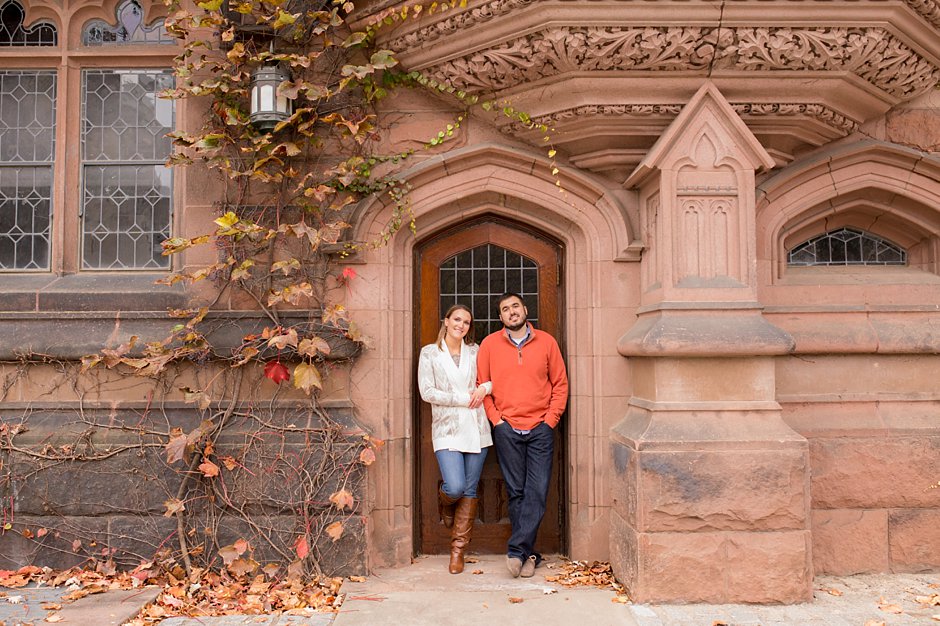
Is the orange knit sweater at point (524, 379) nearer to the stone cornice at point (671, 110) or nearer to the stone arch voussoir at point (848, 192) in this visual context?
the stone cornice at point (671, 110)

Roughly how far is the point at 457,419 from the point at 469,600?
1.15 metres

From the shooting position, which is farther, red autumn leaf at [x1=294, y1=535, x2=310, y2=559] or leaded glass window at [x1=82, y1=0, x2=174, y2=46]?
leaded glass window at [x1=82, y1=0, x2=174, y2=46]

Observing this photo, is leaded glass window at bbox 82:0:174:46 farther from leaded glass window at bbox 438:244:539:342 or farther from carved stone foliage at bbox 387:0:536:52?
leaded glass window at bbox 438:244:539:342

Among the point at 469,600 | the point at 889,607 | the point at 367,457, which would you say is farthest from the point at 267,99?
the point at 889,607

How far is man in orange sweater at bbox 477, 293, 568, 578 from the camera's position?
17.2ft

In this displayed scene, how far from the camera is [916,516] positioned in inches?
206

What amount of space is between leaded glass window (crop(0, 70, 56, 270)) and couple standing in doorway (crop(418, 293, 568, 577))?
2.96m

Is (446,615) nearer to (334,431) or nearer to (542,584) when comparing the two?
(542,584)

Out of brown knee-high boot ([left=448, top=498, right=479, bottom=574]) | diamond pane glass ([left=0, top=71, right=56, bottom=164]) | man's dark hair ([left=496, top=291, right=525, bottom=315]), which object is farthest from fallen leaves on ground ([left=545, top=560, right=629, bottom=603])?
diamond pane glass ([left=0, top=71, right=56, bottom=164])

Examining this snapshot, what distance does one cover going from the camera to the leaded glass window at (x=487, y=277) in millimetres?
5793

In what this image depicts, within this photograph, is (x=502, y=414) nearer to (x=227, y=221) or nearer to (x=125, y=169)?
(x=227, y=221)

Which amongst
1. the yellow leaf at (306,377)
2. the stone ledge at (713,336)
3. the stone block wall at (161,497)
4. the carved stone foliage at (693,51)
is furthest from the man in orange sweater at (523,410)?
the carved stone foliage at (693,51)

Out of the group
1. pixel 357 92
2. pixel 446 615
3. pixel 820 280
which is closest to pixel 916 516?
pixel 820 280

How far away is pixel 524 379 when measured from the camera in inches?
208
